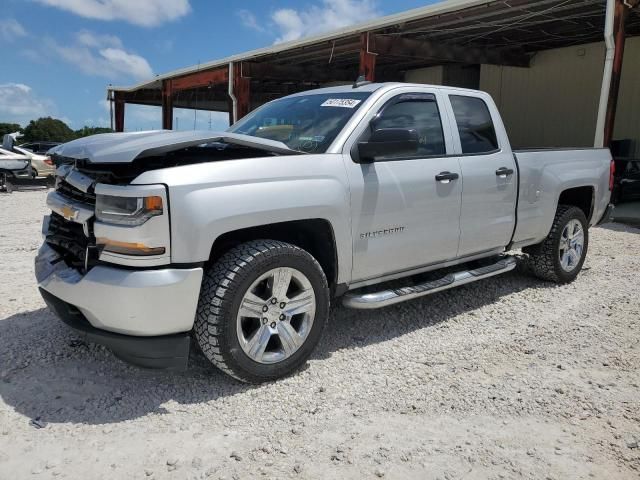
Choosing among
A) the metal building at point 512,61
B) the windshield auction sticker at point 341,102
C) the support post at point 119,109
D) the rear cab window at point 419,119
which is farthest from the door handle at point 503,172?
the support post at point 119,109

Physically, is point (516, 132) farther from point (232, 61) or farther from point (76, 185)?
point (76, 185)

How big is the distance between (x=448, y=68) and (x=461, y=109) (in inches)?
654

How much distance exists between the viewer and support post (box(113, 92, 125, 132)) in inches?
1117

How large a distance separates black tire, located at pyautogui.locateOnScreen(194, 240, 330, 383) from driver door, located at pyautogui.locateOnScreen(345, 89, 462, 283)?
0.57 metres

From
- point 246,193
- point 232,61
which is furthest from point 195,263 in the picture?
point 232,61

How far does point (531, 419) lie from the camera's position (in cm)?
293

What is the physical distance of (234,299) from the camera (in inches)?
117

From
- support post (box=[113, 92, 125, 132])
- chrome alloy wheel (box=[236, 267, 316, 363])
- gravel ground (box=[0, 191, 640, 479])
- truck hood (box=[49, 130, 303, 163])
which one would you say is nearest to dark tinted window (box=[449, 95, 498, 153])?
gravel ground (box=[0, 191, 640, 479])

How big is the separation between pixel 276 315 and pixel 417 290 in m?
1.22

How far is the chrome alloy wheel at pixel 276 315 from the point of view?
3.11 metres

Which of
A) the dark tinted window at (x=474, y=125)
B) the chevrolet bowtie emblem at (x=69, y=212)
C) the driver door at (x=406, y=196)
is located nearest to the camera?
the chevrolet bowtie emblem at (x=69, y=212)

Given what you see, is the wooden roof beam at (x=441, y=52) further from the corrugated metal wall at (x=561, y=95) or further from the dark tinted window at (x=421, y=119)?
the dark tinted window at (x=421, y=119)

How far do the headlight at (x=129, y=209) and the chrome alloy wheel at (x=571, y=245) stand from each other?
13.7 ft

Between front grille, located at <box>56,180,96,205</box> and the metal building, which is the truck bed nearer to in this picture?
front grille, located at <box>56,180,96,205</box>
